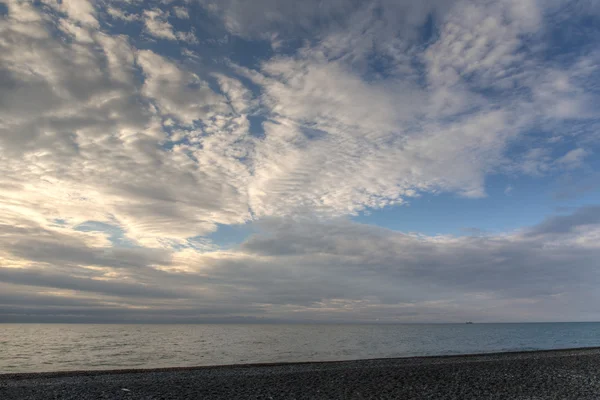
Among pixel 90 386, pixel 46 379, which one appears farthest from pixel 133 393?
pixel 46 379

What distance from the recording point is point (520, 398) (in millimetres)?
19344

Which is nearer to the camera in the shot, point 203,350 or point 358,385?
point 358,385

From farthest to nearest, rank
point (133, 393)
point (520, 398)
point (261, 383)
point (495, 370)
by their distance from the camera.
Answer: point (495, 370) < point (261, 383) < point (133, 393) < point (520, 398)

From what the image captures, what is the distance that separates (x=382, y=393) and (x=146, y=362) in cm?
3644

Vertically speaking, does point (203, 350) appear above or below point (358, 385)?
below

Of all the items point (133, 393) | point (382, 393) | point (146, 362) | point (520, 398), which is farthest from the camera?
point (146, 362)

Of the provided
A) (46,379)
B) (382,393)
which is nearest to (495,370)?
(382,393)

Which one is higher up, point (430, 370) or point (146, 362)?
point (430, 370)

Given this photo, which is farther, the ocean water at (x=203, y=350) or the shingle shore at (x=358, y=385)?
the ocean water at (x=203, y=350)

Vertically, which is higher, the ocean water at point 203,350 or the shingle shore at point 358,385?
the shingle shore at point 358,385

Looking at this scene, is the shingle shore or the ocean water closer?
the shingle shore

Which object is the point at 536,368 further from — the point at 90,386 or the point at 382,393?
the point at 90,386

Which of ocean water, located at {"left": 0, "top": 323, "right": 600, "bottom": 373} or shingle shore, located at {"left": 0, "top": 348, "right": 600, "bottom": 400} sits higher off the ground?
shingle shore, located at {"left": 0, "top": 348, "right": 600, "bottom": 400}

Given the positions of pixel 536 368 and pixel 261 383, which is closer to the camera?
pixel 261 383
